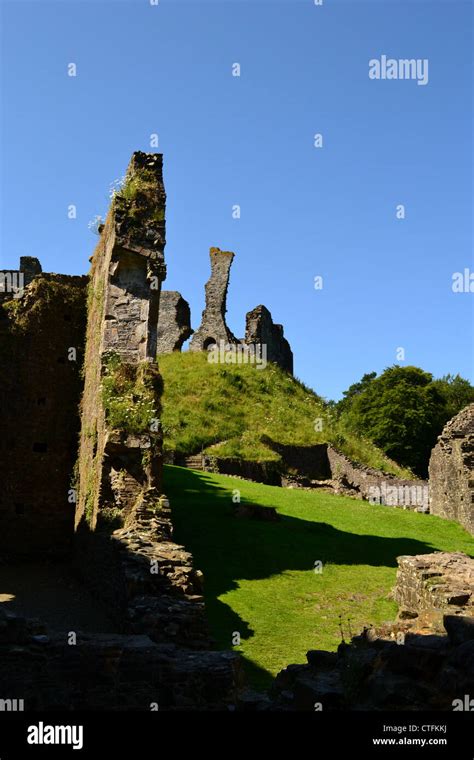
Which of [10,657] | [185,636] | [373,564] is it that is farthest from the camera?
[373,564]

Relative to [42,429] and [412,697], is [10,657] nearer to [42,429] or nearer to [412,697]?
[412,697]

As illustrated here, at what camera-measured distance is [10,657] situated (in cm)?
705

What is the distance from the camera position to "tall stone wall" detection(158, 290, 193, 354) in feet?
139

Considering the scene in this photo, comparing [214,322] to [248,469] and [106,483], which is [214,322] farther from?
[106,483]

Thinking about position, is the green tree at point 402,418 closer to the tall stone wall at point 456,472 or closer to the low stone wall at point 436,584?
the tall stone wall at point 456,472

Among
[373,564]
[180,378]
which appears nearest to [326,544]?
[373,564]

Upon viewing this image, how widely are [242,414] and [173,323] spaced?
12219 mm

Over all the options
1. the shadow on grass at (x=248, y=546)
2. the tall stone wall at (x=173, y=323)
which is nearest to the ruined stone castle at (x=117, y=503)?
the shadow on grass at (x=248, y=546)

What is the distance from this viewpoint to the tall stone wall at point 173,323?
1662 inches

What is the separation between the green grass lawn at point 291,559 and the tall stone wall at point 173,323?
19.2 meters

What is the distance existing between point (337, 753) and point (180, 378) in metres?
30.0

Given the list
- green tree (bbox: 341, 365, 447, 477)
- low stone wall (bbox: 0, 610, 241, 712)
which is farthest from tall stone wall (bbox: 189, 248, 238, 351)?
low stone wall (bbox: 0, 610, 241, 712)

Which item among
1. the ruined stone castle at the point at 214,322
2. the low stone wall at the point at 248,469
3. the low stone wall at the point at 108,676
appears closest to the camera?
the low stone wall at the point at 108,676

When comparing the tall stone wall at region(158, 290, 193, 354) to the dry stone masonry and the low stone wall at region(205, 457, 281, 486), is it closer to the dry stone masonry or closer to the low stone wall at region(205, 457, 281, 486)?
the low stone wall at region(205, 457, 281, 486)
